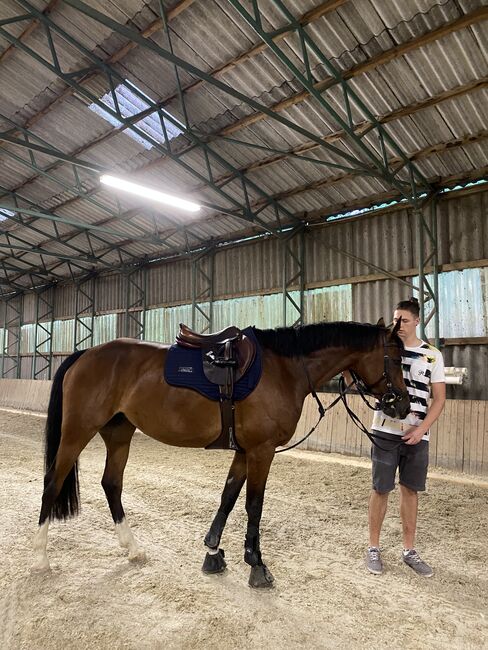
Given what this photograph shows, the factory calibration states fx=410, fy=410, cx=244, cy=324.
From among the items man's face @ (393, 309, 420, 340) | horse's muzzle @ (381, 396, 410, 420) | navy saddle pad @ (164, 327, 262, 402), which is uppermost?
man's face @ (393, 309, 420, 340)

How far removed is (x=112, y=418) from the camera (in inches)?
133

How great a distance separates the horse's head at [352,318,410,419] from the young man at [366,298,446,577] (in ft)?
0.47

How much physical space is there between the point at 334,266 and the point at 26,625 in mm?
8614

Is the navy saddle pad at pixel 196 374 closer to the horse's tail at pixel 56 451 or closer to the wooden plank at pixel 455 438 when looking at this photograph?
the horse's tail at pixel 56 451

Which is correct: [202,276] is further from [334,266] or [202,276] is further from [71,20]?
[71,20]

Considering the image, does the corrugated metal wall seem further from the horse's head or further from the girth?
the girth

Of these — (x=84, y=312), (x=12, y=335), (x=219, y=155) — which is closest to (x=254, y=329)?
(x=219, y=155)

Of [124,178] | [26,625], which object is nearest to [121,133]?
[124,178]

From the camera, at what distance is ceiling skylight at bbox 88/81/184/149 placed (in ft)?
24.4

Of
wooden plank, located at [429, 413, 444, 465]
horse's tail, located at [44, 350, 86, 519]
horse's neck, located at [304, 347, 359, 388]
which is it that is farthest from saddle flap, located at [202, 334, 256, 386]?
wooden plank, located at [429, 413, 444, 465]

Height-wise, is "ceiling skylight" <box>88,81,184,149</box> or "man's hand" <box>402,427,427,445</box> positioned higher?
"ceiling skylight" <box>88,81,184,149</box>

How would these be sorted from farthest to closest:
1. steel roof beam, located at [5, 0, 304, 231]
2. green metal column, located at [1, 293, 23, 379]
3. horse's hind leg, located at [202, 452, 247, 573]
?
green metal column, located at [1, 293, 23, 379] → steel roof beam, located at [5, 0, 304, 231] → horse's hind leg, located at [202, 452, 247, 573]

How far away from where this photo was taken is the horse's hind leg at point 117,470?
10.4ft

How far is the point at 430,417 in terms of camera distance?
2867 mm
